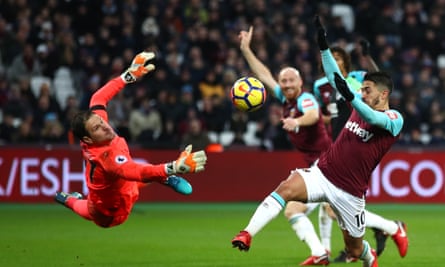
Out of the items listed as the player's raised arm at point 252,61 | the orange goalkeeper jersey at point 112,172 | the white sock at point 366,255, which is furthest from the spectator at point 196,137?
the white sock at point 366,255

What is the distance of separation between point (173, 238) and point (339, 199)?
4.57 m

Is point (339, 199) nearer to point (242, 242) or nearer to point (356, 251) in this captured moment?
point (356, 251)

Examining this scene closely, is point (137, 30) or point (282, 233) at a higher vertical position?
point (137, 30)

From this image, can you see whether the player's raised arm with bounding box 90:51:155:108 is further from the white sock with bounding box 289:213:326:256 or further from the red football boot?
the red football boot

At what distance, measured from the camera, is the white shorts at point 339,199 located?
28.8 ft

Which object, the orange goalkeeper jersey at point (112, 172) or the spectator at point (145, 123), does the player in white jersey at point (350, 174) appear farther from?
the spectator at point (145, 123)

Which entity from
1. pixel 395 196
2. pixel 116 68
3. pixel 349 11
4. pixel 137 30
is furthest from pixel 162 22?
pixel 395 196

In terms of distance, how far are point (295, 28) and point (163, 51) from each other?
10.9ft

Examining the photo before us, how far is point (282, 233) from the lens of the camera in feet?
45.0

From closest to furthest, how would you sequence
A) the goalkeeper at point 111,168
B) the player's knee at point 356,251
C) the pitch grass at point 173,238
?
1. the goalkeeper at point 111,168
2. the player's knee at point 356,251
3. the pitch grass at point 173,238

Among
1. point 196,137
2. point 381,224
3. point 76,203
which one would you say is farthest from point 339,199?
point 196,137

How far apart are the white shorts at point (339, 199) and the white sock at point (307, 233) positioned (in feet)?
4.58

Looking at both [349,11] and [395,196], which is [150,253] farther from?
[349,11]

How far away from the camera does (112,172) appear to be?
8.79 m
